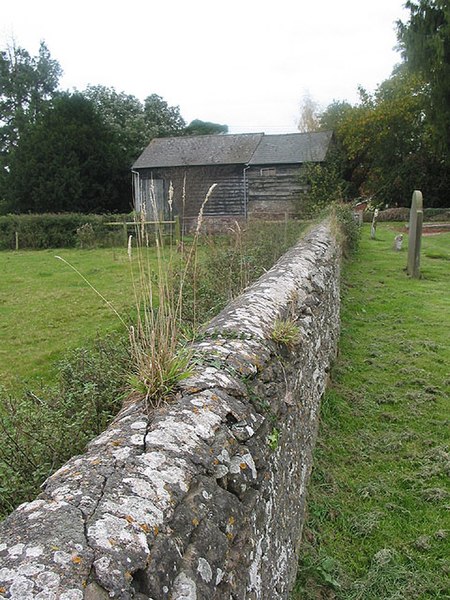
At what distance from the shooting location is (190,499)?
1653 millimetres

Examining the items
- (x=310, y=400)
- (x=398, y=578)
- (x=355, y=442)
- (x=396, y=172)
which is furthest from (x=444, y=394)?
(x=396, y=172)

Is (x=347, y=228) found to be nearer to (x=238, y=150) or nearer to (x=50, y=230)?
(x=50, y=230)

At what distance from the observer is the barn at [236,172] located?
88.1ft

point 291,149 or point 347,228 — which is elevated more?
point 291,149

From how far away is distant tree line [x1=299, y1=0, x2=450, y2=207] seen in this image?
944 inches

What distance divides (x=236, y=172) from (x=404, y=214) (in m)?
9.27

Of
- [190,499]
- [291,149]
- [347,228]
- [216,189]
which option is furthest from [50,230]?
[190,499]

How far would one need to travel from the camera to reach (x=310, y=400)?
423cm

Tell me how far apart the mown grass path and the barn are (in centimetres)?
1931

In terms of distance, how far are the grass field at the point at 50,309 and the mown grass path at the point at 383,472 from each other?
238 cm

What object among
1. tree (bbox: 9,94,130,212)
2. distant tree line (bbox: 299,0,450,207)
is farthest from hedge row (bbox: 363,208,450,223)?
tree (bbox: 9,94,130,212)

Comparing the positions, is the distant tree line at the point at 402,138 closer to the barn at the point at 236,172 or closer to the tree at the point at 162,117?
the barn at the point at 236,172

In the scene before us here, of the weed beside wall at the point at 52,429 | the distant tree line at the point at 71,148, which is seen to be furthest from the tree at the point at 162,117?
the weed beside wall at the point at 52,429

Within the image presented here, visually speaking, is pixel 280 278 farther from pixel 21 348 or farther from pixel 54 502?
pixel 21 348
